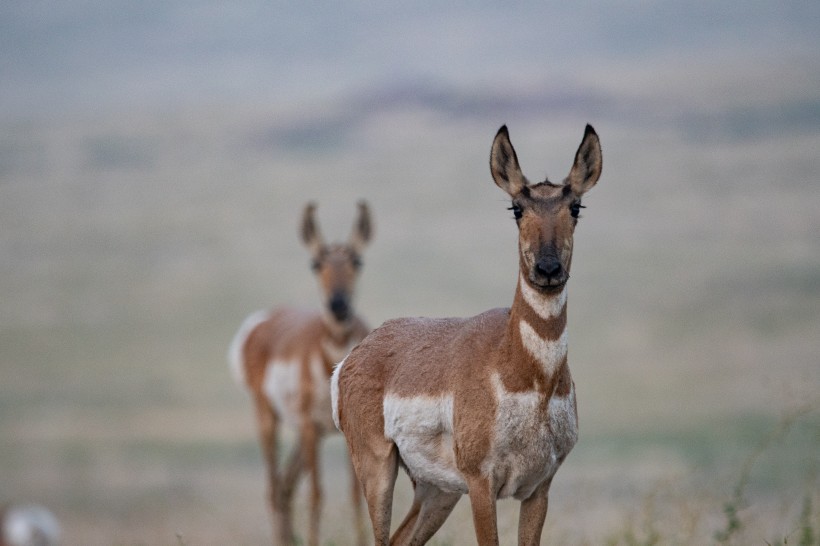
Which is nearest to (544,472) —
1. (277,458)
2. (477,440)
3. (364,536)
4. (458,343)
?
(477,440)

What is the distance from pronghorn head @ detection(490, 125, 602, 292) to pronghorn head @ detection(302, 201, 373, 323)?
777cm

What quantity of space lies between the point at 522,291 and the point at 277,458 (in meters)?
9.80

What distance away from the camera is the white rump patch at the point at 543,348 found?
7.89 metres

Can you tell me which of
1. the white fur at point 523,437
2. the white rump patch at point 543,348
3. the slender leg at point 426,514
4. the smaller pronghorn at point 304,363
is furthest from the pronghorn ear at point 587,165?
the smaller pronghorn at point 304,363

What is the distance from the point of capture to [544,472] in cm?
807

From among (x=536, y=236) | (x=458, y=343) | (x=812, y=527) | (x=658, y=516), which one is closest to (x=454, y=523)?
(x=658, y=516)

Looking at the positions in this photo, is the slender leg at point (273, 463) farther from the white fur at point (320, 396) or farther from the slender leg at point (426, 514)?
the slender leg at point (426, 514)

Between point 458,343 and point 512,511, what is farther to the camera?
point 512,511

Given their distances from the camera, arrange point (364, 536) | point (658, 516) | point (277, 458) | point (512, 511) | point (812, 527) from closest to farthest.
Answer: point (812, 527), point (658, 516), point (512, 511), point (364, 536), point (277, 458)

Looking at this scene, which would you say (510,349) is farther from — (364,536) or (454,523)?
(364,536)

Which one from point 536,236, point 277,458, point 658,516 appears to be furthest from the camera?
point 277,458

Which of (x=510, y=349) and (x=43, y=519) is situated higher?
(x=510, y=349)

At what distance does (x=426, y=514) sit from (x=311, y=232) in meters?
7.73

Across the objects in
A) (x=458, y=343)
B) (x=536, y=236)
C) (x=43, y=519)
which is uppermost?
(x=536, y=236)
